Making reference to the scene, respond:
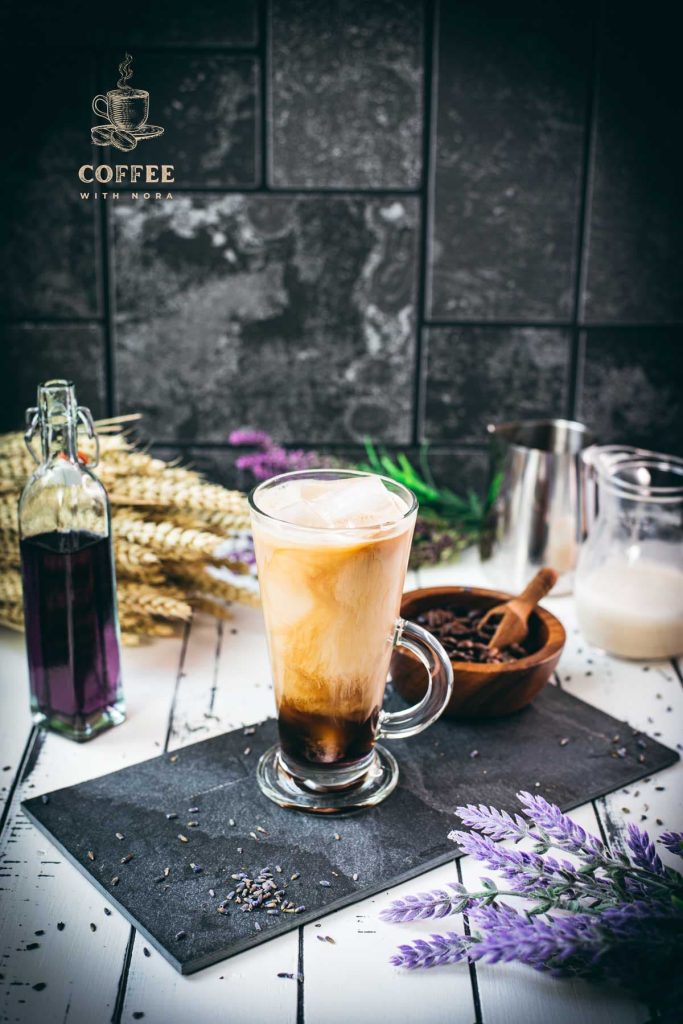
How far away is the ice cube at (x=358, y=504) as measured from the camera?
108 centimetres

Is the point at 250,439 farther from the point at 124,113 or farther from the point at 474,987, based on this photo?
the point at 474,987

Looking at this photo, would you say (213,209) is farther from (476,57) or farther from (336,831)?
(336,831)

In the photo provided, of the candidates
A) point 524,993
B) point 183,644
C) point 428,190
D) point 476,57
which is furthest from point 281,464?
point 524,993

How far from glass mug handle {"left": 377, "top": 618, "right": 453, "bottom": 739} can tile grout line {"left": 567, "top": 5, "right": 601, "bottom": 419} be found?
40.9 inches

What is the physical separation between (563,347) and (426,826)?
3.85 feet

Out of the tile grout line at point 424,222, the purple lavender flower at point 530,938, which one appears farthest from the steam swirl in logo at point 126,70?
the purple lavender flower at point 530,938

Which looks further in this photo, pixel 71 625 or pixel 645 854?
pixel 71 625

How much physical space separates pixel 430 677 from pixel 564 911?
0.28 meters

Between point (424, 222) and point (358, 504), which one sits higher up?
point (424, 222)

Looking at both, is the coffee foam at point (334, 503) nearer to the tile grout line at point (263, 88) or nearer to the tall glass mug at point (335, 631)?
the tall glass mug at point (335, 631)

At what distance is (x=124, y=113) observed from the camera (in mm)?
1848

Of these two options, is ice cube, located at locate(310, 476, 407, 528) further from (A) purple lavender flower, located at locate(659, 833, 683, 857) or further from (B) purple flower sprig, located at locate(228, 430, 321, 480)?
(B) purple flower sprig, located at locate(228, 430, 321, 480)

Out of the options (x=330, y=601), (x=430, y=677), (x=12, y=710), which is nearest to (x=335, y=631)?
(x=330, y=601)

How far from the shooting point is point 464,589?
4.69 feet
